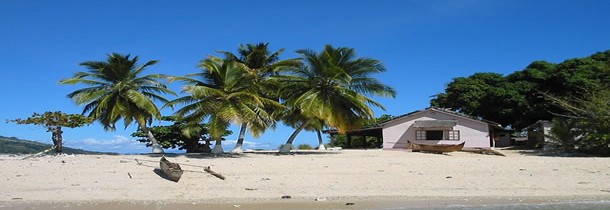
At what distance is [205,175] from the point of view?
54.5ft

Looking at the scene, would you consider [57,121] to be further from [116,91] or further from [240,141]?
[240,141]

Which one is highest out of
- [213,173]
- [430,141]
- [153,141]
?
[430,141]

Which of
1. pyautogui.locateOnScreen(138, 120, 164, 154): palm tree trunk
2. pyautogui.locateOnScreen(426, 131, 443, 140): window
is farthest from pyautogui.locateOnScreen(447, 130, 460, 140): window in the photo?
pyautogui.locateOnScreen(138, 120, 164, 154): palm tree trunk

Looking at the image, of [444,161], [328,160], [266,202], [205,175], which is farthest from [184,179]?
[444,161]

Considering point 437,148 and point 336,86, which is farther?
point 437,148

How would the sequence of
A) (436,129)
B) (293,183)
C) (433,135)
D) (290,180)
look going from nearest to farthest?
(293,183) → (290,180) → (436,129) → (433,135)

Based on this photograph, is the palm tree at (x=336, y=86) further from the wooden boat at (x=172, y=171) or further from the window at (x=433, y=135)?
the window at (x=433, y=135)

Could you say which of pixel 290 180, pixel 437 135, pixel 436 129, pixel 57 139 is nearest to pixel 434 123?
pixel 436 129

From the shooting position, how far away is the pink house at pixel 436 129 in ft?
114

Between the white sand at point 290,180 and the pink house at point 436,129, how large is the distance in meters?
14.4

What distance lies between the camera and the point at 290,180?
1633cm

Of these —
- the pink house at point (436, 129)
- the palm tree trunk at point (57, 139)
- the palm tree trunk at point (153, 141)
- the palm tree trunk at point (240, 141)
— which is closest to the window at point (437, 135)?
the pink house at point (436, 129)

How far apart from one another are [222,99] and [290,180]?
7286 millimetres

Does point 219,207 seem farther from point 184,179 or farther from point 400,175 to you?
point 400,175
